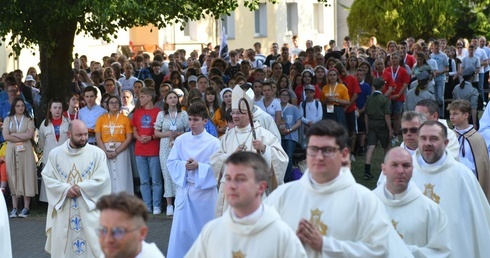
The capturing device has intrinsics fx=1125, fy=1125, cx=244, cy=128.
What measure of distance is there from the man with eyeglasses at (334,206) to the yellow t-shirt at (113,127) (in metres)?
9.08

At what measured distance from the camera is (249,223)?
6109 millimetres

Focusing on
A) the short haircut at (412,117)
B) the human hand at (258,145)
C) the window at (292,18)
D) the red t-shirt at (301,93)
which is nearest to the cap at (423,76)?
the red t-shirt at (301,93)

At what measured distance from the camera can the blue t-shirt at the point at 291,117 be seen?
17.3 metres

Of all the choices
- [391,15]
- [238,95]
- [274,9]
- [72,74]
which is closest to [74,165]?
[238,95]

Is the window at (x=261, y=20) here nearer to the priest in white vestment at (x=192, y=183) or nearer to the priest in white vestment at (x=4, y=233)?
the priest in white vestment at (x=192, y=183)

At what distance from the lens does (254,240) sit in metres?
6.18

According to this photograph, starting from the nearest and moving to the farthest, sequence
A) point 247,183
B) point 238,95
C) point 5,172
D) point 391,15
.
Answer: point 247,183
point 238,95
point 5,172
point 391,15

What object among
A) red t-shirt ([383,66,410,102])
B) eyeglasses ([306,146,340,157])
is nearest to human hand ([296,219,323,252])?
eyeglasses ([306,146,340,157])

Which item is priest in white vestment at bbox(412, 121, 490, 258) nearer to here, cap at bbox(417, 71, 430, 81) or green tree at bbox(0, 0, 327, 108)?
green tree at bbox(0, 0, 327, 108)

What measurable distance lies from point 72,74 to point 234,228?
1330 cm

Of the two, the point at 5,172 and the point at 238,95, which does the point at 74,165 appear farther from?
the point at 5,172

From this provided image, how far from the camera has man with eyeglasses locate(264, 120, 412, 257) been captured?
652 centimetres

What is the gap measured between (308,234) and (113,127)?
960 cm

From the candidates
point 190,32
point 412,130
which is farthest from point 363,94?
point 190,32
